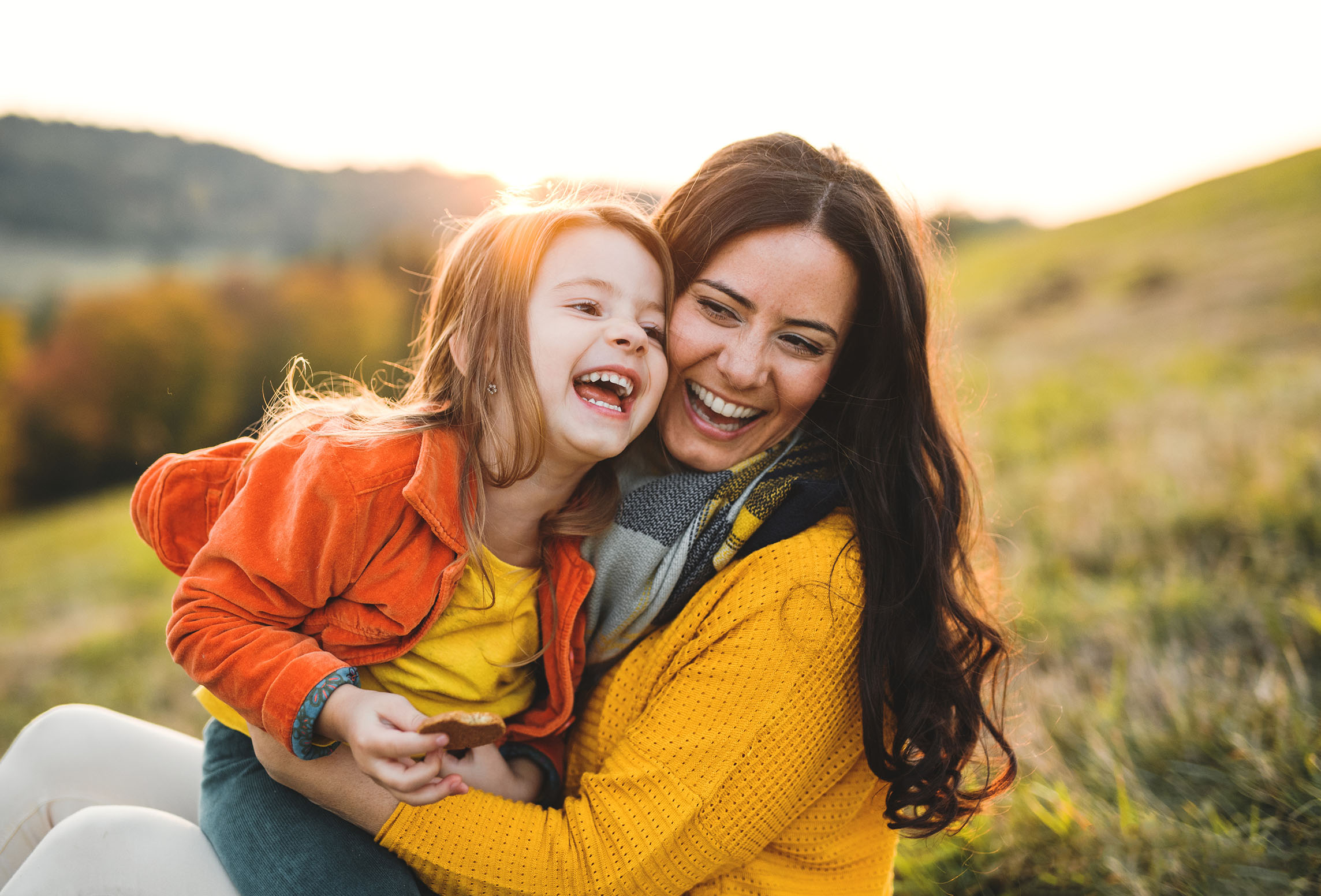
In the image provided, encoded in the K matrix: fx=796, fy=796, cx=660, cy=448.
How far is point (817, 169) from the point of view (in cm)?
192

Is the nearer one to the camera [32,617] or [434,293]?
[434,293]

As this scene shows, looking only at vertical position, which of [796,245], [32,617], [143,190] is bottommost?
[32,617]

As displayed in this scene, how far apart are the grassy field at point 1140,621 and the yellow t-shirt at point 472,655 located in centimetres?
132

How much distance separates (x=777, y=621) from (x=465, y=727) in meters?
0.62

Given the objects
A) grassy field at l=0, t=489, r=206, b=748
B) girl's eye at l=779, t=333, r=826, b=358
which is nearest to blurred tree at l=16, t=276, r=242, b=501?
grassy field at l=0, t=489, r=206, b=748

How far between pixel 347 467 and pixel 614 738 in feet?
2.62

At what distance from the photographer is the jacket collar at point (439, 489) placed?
159cm

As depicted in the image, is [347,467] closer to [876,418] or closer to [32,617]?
[876,418]

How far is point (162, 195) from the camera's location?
2328 centimetres

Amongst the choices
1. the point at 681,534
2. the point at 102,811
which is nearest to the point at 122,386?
the point at 102,811

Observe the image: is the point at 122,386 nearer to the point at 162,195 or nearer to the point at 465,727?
the point at 162,195

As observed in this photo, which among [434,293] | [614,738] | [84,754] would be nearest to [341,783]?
[614,738]

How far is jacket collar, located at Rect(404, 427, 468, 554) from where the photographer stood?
159 cm

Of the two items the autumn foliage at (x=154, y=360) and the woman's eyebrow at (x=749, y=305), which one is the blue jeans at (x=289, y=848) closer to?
the woman's eyebrow at (x=749, y=305)
